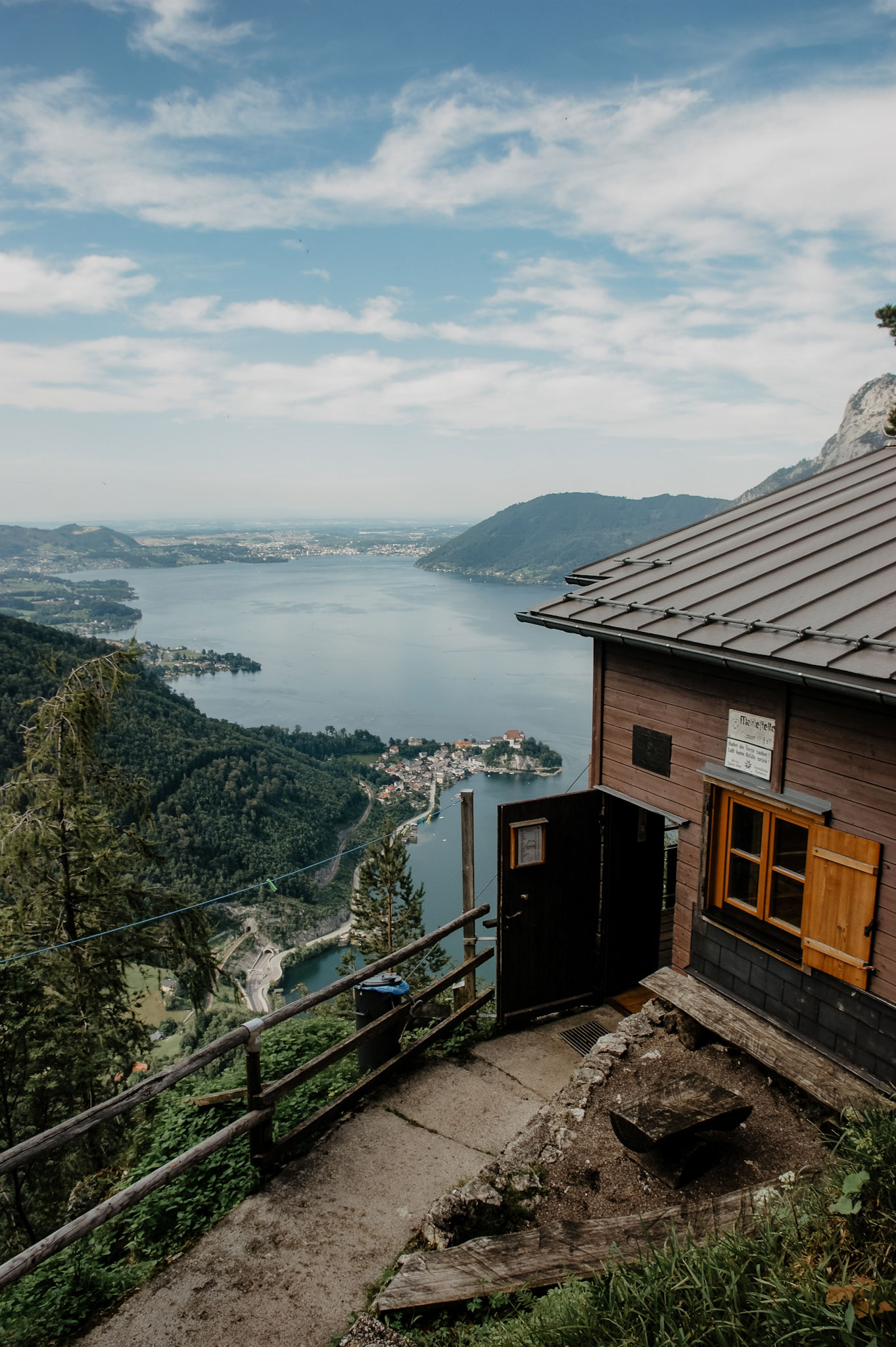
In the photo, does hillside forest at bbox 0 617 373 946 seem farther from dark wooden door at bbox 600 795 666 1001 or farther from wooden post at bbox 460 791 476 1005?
dark wooden door at bbox 600 795 666 1001

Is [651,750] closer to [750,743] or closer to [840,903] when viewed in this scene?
[750,743]

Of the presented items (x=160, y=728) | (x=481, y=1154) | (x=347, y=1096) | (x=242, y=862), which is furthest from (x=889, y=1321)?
(x=160, y=728)

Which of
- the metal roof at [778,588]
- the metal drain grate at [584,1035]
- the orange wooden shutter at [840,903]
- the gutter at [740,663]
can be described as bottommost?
the metal drain grate at [584,1035]

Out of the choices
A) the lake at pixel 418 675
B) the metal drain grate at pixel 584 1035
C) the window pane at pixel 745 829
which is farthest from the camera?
the lake at pixel 418 675

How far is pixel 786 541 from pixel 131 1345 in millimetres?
6427

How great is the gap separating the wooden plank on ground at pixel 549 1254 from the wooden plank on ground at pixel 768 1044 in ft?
3.60

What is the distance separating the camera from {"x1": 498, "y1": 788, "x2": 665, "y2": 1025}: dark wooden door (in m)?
6.39

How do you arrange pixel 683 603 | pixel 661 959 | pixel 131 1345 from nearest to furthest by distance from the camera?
pixel 131 1345
pixel 683 603
pixel 661 959

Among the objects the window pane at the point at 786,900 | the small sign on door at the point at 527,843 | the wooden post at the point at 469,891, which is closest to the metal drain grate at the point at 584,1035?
the wooden post at the point at 469,891

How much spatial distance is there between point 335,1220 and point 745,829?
3.61 metres

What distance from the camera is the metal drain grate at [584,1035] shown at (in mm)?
6270

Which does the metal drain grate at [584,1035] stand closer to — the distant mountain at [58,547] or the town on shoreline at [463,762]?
the town on shoreline at [463,762]

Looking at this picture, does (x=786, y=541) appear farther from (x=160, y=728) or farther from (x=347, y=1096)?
(x=160, y=728)

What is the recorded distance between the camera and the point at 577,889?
6719mm
